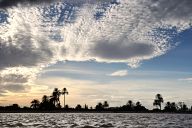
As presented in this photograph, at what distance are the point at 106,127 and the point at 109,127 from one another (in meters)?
0.55

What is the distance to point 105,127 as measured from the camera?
5084cm

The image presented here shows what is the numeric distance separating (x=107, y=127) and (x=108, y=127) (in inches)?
6.4

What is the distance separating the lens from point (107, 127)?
50375mm

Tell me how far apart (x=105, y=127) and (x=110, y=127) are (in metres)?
1.05

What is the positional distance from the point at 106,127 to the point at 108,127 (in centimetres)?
41

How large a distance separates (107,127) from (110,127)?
0.53 m

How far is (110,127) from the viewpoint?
164 feet

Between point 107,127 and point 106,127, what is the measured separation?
0.26 m

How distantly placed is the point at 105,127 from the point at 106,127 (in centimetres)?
29

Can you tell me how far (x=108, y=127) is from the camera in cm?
5028

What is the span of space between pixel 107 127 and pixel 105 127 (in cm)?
54

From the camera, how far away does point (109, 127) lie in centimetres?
5022

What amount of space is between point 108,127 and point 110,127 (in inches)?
14.4
